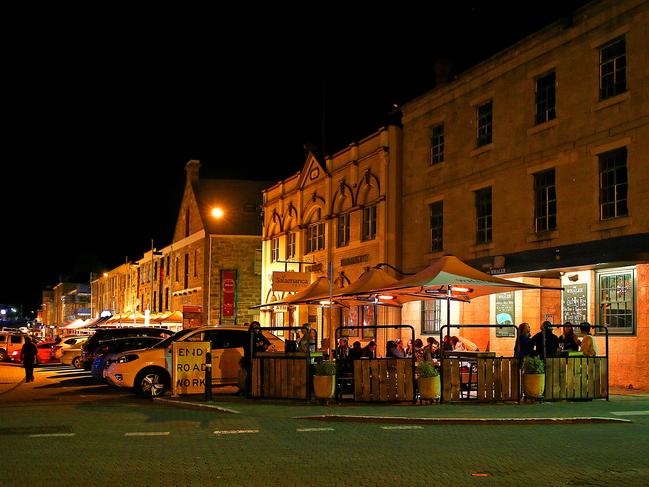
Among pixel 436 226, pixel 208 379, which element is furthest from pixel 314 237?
pixel 208 379

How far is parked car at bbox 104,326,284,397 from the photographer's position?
1972 centimetres

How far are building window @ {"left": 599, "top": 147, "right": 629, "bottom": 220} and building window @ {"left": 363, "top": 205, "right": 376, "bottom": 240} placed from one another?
11.8m

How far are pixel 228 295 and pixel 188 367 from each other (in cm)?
3485

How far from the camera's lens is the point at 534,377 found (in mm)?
16000

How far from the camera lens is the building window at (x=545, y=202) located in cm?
2256

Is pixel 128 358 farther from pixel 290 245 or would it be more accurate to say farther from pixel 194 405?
pixel 290 245

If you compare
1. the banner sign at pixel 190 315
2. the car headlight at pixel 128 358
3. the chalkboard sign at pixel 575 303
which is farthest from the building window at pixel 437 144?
the banner sign at pixel 190 315

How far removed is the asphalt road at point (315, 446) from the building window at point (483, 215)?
933cm

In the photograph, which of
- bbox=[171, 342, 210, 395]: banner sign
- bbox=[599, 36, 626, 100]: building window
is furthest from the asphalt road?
bbox=[599, 36, 626, 100]: building window

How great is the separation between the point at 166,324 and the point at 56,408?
32659 millimetres

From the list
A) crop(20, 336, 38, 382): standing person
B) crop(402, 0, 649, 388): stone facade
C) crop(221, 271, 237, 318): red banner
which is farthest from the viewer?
crop(221, 271, 237, 318): red banner

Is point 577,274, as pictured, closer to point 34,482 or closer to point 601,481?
point 601,481

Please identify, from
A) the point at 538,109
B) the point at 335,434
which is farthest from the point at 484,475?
the point at 538,109

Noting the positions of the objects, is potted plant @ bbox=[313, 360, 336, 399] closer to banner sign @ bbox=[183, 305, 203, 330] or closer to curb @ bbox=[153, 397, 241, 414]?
curb @ bbox=[153, 397, 241, 414]
